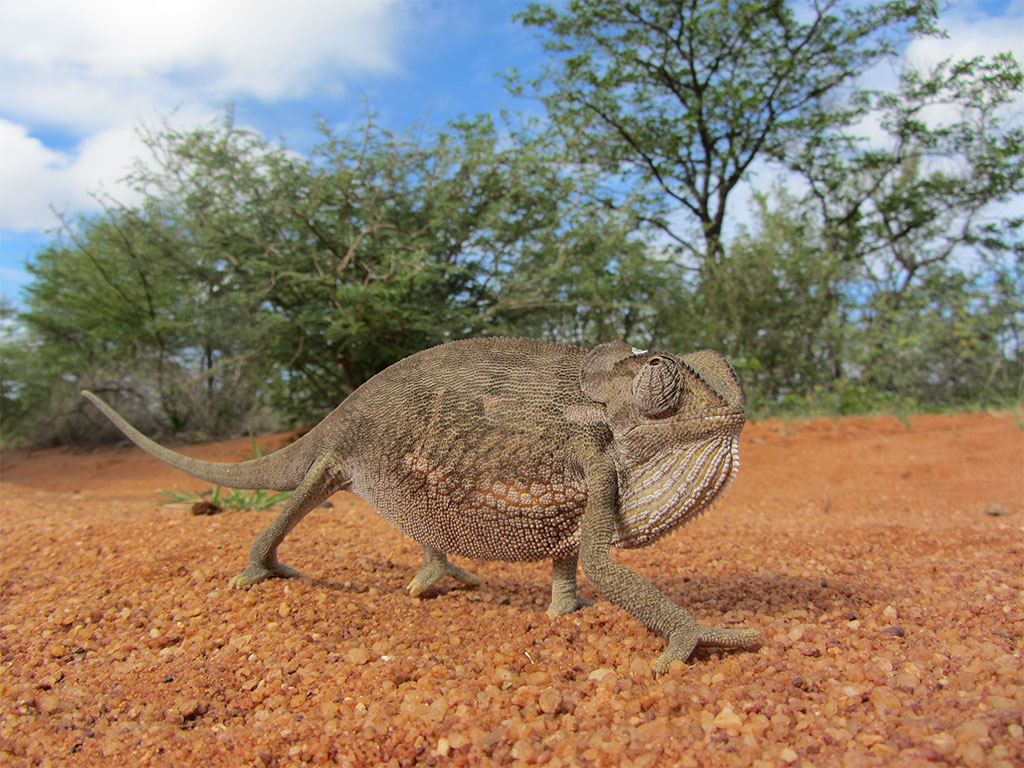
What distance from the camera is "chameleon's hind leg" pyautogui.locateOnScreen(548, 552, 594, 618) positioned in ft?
8.11

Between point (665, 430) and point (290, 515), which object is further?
point (290, 515)

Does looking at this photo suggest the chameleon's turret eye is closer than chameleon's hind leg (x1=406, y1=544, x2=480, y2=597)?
Yes

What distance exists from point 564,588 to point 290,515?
1.11 metres

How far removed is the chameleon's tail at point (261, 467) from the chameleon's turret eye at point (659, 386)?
4.44ft

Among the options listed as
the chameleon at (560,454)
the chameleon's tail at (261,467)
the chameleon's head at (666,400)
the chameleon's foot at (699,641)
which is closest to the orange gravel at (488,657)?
the chameleon's foot at (699,641)

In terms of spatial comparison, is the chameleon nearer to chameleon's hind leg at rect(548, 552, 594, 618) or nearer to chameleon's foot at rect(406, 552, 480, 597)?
chameleon's hind leg at rect(548, 552, 594, 618)

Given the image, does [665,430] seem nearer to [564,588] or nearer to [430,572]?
[564,588]

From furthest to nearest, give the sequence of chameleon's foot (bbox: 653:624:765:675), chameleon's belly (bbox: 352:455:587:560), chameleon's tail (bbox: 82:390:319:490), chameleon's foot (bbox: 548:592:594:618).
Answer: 1. chameleon's tail (bbox: 82:390:319:490)
2. chameleon's foot (bbox: 548:592:594:618)
3. chameleon's belly (bbox: 352:455:587:560)
4. chameleon's foot (bbox: 653:624:765:675)

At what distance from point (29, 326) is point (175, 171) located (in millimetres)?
5737

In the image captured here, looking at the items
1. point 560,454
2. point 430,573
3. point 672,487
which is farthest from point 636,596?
point 430,573

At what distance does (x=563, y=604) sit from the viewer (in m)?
2.47

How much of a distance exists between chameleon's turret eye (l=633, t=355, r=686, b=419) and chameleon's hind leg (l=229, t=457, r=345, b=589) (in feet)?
4.31

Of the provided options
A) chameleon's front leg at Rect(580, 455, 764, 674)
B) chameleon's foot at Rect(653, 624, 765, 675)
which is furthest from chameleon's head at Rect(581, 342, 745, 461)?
chameleon's foot at Rect(653, 624, 765, 675)

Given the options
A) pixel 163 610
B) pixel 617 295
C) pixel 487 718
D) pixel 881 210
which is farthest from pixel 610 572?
pixel 881 210
